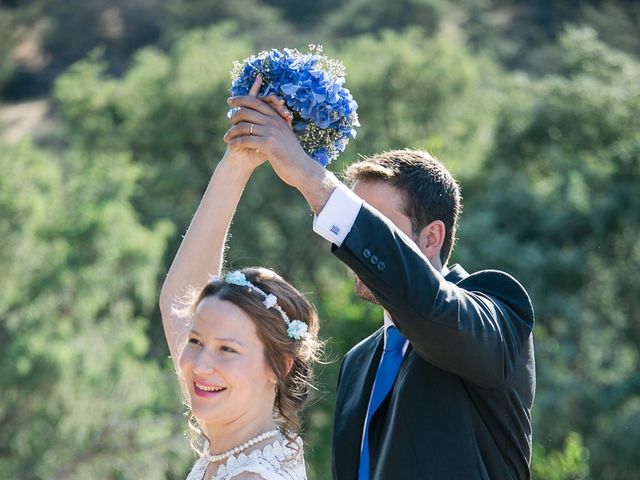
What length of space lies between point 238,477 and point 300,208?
25513 millimetres

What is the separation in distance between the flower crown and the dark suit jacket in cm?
25

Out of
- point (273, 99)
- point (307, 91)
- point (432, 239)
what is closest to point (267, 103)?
point (273, 99)

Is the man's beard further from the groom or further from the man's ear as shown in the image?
the man's ear

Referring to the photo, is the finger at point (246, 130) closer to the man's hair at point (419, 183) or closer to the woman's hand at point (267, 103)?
the woman's hand at point (267, 103)

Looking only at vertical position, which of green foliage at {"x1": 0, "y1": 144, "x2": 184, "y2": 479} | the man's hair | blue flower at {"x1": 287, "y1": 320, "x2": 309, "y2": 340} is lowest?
green foliage at {"x1": 0, "y1": 144, "x2": 184, "y2": 479}

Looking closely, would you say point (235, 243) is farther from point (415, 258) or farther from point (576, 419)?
point (415, 258)

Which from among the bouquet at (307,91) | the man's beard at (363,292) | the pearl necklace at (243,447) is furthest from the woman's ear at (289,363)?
the bouquet at (307,91)

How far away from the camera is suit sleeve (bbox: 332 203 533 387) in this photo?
9.86 feet

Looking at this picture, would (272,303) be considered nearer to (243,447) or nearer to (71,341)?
(243,447)

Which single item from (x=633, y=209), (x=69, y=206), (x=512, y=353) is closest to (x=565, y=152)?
(x=633, y=209)

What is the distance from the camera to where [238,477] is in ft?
11.3

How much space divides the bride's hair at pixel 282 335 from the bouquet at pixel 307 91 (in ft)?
1.58

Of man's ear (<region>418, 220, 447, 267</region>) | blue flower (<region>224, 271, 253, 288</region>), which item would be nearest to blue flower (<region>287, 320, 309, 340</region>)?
blue flower (<region>224, 271, 253, 288</region>)

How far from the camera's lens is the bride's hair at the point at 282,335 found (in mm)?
3607
